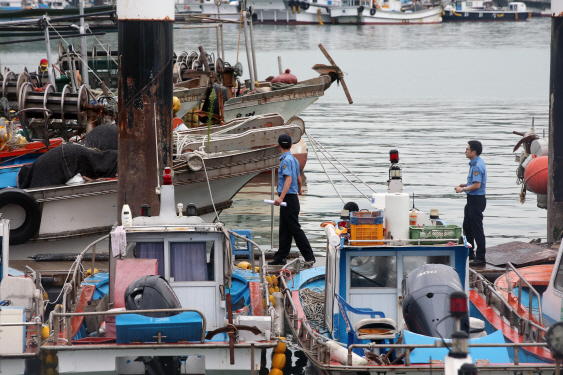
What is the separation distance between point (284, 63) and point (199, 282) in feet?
170

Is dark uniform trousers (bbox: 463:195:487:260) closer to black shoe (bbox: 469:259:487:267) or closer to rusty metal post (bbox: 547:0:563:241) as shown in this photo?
black shoe (bbox: 469:259:487:267)

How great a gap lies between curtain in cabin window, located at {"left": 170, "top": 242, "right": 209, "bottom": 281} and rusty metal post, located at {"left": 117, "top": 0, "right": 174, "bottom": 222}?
214cm

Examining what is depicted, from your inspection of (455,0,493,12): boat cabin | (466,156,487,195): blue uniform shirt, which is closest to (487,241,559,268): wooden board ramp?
(466,156,487,195): blue uniform shirt

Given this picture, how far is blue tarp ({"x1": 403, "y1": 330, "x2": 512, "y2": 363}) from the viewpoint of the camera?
664cm

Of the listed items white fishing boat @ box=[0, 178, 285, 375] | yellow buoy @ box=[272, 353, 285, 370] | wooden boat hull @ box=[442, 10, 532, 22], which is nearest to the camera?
white fishing boat @ box=[0, 178, 285, 375]

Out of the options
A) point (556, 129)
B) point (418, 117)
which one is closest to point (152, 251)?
point (556, 129)

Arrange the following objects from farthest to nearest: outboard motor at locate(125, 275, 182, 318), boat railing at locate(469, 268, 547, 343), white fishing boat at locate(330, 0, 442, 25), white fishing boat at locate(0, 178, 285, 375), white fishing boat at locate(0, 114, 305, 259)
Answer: white fishing boat at locate(330, 0, 442, 25), white fishing boat at locate(0, 114, 305, 259), boat railing at locate(469, 268, 547, 343), outboard motor at locate(125, 275, 182, 318), white fishing boat at locate(0, 178, 285, 375)

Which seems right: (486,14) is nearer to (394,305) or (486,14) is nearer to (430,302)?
(394,305)

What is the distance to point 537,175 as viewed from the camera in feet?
46.4

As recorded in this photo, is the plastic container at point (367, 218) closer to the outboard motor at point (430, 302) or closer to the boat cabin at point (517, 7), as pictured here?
the outboard motor at point (430, 302)

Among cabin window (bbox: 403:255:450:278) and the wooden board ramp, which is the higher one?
cabin window (bbox: 403:255:450:278)

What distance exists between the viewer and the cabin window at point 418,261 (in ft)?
25.5

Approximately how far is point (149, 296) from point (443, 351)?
2.71m

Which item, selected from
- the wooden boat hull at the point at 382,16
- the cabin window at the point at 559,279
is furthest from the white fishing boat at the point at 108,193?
the wooden boat hull at the point at 382,16
